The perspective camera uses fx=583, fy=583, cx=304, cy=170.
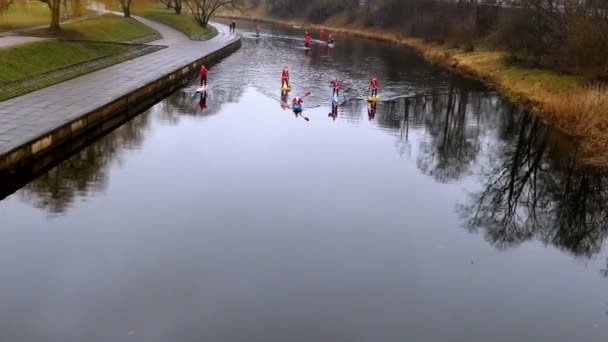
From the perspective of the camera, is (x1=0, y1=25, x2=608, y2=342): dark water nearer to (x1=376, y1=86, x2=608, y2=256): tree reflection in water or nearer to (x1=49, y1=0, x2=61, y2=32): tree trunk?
(x1=376, y1=86, x2=608, y2=256): tree reflection in water

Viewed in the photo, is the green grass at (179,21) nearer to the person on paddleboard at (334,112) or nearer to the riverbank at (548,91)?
the riverbank at (548,91)

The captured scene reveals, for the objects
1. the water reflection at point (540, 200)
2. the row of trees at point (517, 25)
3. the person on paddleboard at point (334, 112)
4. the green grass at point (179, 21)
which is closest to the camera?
the water reflection at point (540, 200)

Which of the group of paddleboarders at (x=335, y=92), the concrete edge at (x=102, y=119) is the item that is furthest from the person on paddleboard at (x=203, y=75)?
the group of paddleboarders at (x=335, y=92)

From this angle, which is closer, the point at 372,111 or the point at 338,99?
the point at 372,111

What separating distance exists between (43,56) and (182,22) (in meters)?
37.2

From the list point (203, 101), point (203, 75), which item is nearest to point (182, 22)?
point (203, 75)

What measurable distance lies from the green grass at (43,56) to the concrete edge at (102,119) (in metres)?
4.90

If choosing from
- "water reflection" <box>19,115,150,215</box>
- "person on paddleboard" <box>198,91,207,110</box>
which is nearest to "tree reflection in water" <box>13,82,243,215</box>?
"water reflection" <box>19,115,150,215</box>

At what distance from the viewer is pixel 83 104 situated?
22156mm

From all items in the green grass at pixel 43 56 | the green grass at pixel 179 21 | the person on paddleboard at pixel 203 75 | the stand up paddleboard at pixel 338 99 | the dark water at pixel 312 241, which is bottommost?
the dark water at pixel 312 241

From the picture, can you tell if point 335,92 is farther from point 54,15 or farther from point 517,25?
point 54,15

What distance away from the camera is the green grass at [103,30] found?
127ft

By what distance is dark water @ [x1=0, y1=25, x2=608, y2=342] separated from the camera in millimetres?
11211

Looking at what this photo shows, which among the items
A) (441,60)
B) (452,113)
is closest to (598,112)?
(452,113)
